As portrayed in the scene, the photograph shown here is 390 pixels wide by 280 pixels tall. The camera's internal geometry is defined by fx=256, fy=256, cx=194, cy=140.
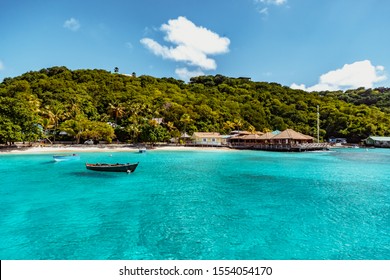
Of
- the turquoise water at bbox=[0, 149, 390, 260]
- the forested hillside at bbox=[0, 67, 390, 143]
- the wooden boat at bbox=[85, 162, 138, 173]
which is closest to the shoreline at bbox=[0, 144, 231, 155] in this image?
the forested hillside at bbox=[0, 67, 390, 143]

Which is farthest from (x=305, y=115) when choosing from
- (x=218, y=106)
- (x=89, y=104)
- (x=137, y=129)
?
(x=89, y=104)

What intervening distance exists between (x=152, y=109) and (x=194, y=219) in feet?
196

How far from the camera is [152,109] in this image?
68.2m

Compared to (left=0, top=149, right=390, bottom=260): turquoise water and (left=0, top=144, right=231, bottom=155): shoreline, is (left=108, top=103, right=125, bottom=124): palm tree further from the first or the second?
(left=0, top=149, right=390, bottom=260): turquoise water

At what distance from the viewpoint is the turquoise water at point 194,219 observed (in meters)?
8.05

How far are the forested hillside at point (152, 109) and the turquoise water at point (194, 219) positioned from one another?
29491 millimetres

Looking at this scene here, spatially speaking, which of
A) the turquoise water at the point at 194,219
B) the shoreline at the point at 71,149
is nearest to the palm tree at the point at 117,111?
the shoreline at the point at 71,149

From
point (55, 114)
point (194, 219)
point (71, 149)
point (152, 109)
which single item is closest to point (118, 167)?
point (194, 219)

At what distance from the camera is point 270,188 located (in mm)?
16469

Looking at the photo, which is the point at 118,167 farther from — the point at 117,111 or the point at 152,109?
the point at 152,109

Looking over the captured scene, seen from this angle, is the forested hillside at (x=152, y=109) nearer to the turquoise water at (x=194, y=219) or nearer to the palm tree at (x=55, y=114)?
the palm tree at (x=55, y=114)

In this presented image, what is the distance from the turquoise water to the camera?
8047 millimetres
